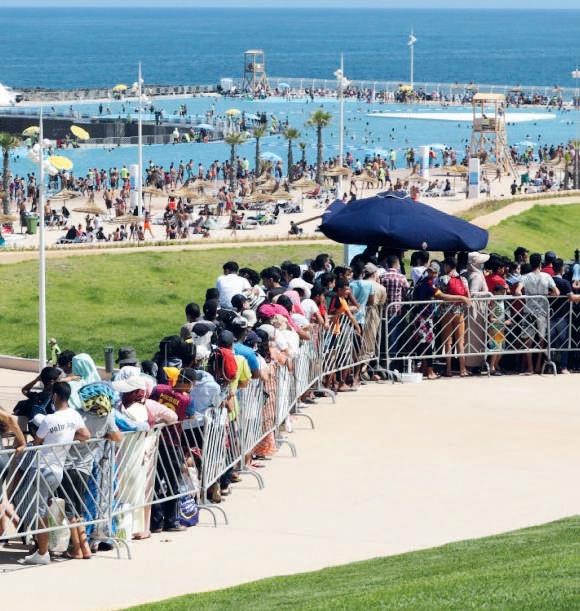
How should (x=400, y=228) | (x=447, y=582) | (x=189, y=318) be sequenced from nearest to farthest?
(x=447, y=582) → (x=189, y=318) → (x=400, y=228)

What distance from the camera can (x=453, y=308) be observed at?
58.2ft


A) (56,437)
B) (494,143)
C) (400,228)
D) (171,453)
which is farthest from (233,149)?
(56,437)

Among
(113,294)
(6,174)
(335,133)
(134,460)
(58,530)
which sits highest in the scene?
(335,133)

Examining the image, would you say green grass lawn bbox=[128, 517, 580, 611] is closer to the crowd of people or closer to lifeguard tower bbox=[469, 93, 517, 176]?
the crowd of people

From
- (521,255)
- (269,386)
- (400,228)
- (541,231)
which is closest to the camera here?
(269,386)

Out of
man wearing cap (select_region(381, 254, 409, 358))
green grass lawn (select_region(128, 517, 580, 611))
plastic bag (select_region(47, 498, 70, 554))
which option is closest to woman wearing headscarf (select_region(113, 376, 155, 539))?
plastic bag (select_region(47, 498, 70, 554))

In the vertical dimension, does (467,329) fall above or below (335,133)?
below

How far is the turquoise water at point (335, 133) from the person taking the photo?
78.9 meters

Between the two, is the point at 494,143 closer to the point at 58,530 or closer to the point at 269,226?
the point at 269,226

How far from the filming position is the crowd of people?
1084 centimetres

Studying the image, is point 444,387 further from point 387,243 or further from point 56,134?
point 56,134

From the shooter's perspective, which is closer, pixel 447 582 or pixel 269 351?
pixel 447 582

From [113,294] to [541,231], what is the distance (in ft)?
47.7

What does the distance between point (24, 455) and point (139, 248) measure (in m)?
21.5
